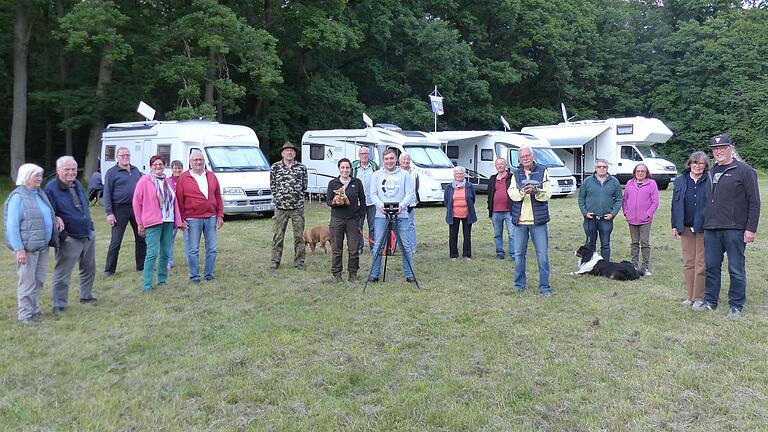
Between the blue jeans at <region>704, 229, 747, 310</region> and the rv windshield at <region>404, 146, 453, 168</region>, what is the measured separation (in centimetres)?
1206

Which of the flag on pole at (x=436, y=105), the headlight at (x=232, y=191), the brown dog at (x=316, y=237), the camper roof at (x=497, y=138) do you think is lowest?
the brown dog at (x=316, y=237)

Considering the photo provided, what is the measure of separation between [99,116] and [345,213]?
19837 mm

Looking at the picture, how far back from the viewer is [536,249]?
6570 millimetres

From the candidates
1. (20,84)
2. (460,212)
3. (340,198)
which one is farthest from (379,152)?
(20,84)

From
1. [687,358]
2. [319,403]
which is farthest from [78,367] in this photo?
[687,358]

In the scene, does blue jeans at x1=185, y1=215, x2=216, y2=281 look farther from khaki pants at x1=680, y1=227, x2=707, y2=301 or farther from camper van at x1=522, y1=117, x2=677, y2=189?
camper van at x1=522, y1=117, x2=677, y2=189

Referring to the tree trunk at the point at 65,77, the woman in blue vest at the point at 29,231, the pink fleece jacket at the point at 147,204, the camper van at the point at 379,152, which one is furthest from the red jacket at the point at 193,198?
the tree trunk at the point at 65,77

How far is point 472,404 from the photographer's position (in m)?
3.66

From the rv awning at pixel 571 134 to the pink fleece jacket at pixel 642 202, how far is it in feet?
52.9

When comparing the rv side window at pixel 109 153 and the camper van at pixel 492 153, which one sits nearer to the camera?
the rv side window at pixel 109 153

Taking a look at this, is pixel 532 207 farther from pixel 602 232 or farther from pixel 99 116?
pixel 99 116

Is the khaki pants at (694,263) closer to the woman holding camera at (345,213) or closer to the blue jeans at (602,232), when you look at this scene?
the blue jeans at (602,232)

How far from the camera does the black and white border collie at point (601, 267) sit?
7.34 meters

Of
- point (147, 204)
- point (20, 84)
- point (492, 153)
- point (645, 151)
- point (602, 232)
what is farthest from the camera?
point (645, 151)
